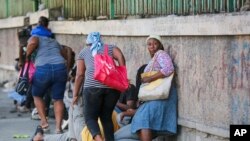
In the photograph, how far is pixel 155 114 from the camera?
26.0ft

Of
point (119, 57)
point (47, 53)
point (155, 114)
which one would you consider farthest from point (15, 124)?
point (155, 114)

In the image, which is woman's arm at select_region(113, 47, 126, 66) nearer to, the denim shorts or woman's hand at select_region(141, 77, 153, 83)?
woman's hand at select_region(141, 77, 153, 83)

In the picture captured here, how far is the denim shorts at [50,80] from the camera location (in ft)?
33.0

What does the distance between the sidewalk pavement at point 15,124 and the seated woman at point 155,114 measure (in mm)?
2457

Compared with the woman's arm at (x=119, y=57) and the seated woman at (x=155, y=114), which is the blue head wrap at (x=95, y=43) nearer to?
the woman's arm at (x=119, y=57)

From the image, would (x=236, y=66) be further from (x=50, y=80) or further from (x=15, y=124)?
(x=15, y=124)

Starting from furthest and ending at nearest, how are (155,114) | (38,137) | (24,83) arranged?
1. (24,83)
2. (38,137)
3. (155,114)

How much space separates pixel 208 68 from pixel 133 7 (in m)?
2.93

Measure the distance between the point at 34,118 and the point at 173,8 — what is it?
4.09 meters

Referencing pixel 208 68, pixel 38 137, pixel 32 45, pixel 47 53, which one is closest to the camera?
pixel 208 68

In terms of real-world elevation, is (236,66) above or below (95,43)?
below

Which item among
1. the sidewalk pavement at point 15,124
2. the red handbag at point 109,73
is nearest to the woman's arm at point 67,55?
the sidewalk pavement at point 15,124

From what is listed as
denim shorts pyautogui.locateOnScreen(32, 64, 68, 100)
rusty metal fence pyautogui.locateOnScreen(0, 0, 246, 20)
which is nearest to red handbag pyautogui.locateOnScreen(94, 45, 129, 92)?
rusty metal fence pyautogui.locateOnScreen(0, 0, 246, 20)

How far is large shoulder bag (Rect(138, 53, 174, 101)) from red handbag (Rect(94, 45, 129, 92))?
0.75ft
